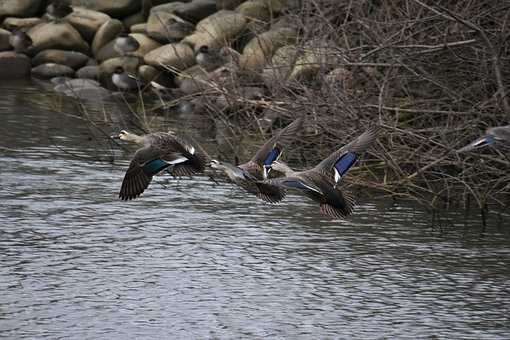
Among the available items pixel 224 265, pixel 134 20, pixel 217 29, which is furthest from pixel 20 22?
pixel 224 265

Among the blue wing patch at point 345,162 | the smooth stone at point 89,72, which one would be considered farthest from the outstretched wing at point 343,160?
the smooth stone at point 89,72

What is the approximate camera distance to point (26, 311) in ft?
30.8

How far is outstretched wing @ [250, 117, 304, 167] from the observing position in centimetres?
1060

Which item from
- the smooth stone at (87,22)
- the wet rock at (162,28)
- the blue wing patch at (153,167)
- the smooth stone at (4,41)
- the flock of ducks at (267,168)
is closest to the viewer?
the flock of ducks at (267,168)

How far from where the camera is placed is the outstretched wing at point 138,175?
10.1 metres

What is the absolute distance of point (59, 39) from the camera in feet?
78.6

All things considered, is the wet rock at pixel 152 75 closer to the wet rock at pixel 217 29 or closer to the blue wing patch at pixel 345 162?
the wet rock at pixel 217 29

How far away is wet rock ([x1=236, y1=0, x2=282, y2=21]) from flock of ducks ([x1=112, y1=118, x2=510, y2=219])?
11219mm

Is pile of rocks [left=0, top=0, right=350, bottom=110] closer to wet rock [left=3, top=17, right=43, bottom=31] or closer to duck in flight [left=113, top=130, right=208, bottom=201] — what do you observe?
wet rock [left=3, top=17, right=43, bottom=31]

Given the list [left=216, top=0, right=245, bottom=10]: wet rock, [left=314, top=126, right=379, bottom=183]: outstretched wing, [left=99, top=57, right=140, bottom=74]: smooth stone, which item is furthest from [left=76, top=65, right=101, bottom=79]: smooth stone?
[left=314, top=126, right=379, bottom=183]: outstretched wing

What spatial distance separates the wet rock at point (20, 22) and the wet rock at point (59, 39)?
0.97m

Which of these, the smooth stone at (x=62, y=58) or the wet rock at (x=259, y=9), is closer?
the wet rock at (x=259, y=9)

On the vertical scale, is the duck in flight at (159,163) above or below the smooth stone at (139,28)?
below

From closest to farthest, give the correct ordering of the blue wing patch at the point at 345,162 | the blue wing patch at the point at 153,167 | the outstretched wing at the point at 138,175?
the outstretched wing at the point at 138,175 → the blue wing patch at the point at 153,167 → the blue wing patch at the point at 345,162
